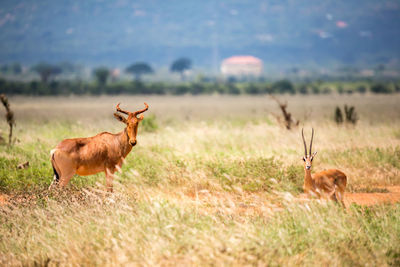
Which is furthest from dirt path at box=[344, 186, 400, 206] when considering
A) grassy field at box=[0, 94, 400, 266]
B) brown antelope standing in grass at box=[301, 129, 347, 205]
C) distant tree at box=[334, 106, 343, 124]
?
distant tree at box=[334, 106, 343, 124]

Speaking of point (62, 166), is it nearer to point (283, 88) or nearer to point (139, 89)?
point (139, 89)

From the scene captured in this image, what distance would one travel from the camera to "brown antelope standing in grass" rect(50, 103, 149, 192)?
9234mm

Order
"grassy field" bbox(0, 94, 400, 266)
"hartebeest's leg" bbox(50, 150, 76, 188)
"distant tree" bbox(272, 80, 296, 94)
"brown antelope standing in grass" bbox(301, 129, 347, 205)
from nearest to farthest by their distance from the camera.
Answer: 1. "grassy field" bbox(0, 94, 400, 266)
2. "brown antelope standing in grass" bbox(301, 129, 347, 205)
3. "hartebeest's leg" bbox(50, 150, 76, 188)
4. "distant tree" bbox(272, 80, 296, 94)

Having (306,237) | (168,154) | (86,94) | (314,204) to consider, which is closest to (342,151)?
(168,154)

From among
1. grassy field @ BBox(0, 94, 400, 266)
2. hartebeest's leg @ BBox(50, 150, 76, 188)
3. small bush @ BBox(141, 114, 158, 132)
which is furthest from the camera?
small bush @ BBox(141, 114, 158, 132)

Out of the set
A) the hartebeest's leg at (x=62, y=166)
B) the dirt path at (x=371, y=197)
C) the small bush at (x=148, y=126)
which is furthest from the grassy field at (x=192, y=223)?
the small bush at (x=148, y=126)

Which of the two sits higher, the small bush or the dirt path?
the small bush

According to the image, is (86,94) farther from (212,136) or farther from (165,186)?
(165,186)

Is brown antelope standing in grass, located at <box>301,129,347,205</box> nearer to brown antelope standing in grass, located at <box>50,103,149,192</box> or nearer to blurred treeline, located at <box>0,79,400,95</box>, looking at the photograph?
brown antelope standing in grass, located at <box>50,103,149,192</box>

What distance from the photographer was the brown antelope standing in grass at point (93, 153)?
9234mm

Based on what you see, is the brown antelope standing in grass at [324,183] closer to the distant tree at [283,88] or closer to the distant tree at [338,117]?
the distant tree at [338,117]

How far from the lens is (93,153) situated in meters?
9.49

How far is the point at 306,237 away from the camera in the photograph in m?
6.97

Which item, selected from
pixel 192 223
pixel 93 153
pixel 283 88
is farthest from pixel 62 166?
pixel 283 88
